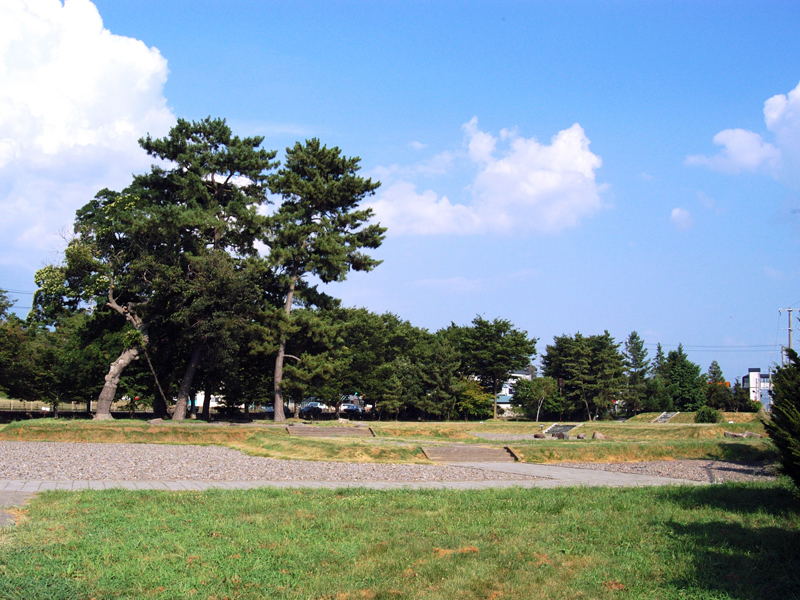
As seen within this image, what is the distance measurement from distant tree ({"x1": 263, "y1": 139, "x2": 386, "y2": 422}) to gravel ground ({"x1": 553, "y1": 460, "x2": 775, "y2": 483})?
1915 centimetres

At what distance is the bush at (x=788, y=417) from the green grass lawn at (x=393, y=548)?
0.84 meters

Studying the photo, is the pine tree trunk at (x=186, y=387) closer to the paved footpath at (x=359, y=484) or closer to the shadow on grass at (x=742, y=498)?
the paved footpath at (x=359, y=484)

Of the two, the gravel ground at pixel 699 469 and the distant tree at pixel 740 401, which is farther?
the distant tree at pixel 740 401

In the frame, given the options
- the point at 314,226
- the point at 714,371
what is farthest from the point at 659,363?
the point at 314,226

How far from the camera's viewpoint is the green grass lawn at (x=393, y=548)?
18.0 ft

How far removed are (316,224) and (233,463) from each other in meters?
20.6

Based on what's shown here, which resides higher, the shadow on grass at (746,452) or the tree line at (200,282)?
the tree line at (200,282)

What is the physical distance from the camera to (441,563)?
621 centimetres

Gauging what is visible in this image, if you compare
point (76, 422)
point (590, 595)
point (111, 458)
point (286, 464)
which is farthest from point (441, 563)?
point (76, 422)

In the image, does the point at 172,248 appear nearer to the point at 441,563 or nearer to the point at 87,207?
the point at 87,207

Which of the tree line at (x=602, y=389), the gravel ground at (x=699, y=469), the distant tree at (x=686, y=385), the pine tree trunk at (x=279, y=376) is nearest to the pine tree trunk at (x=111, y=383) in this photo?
the pine tree trunk at (x=279, y=376)

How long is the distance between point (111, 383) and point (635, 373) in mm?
61305

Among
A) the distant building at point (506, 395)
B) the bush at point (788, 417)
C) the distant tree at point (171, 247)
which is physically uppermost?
the distant tree at point (171, 247)

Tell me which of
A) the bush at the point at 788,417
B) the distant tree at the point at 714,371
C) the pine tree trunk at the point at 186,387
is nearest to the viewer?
the bush at the point at 788,417
